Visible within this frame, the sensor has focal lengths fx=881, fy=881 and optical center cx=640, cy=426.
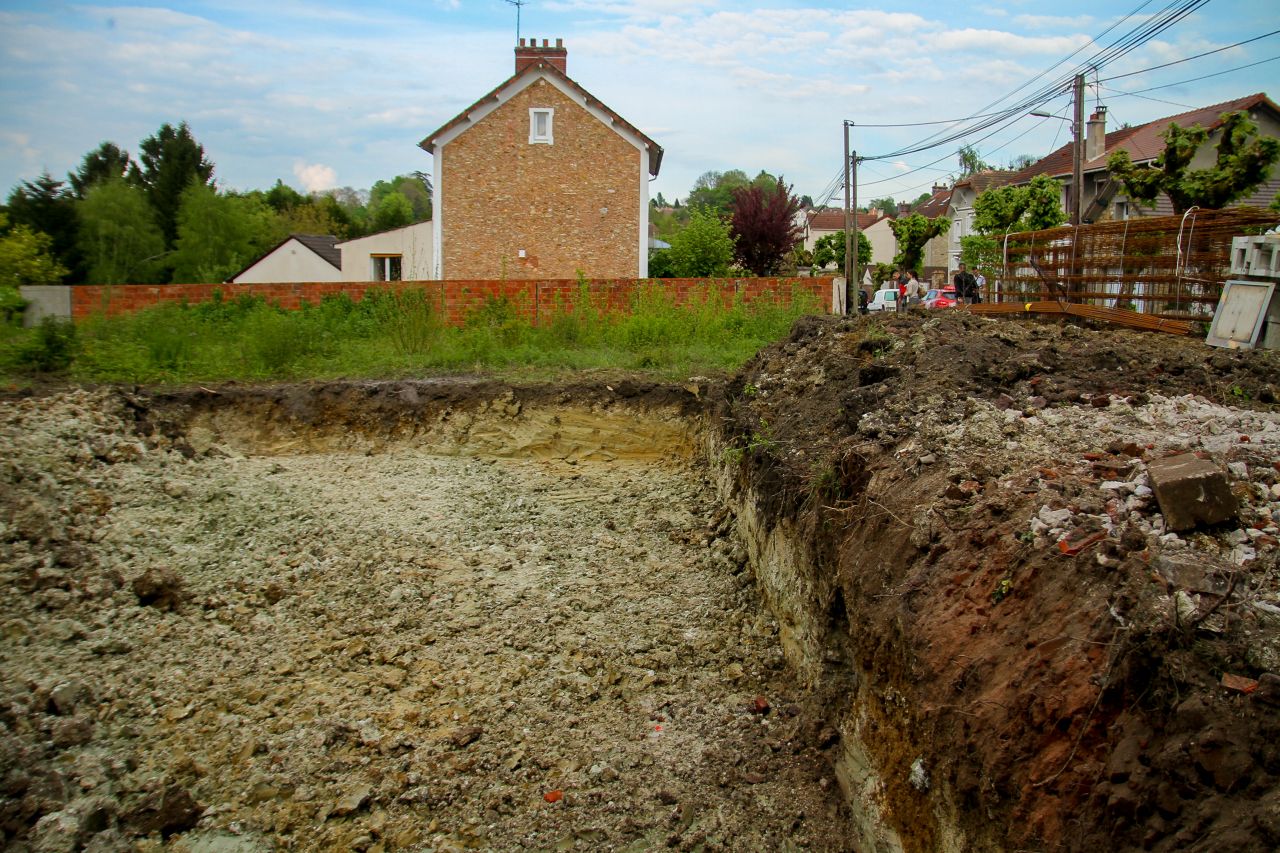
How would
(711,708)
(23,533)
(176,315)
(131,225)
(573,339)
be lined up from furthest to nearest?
1. (131,225)
2. (573,339)
3. (176,315)
4. (23,533)
5. (711,708)

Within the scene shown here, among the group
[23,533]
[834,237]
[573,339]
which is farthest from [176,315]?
[834,237]

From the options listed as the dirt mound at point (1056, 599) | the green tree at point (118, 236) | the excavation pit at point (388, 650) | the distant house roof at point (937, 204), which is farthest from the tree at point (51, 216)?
the distant house roof at point (937, 204)

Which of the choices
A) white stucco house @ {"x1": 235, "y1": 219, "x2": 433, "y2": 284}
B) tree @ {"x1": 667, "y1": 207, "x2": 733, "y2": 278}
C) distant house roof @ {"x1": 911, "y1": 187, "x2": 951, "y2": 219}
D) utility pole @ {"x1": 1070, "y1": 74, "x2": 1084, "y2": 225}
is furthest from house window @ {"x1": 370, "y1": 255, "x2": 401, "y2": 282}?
distant house roof @ {"x1": 911, "y1": 187, "x2": 951, "y2": 219}

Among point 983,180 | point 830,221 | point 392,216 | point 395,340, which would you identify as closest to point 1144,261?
point 395,340

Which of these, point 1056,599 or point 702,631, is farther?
point 702,631

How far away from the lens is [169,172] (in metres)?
41.3

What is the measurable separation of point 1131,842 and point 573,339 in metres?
13.2

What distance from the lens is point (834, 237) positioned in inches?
1738

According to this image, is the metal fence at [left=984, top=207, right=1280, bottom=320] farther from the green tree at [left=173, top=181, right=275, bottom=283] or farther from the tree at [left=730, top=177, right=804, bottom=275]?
the green tree at [left=173, top=181, right=275, bottom=283]

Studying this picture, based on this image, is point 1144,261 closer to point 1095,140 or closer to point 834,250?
point 1095,140

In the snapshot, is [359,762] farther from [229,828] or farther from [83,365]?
[83,365]

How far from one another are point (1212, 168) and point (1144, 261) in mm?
6757

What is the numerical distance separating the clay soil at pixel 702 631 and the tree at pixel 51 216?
2953cm

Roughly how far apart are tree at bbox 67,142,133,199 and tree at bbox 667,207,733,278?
29.6 metres
